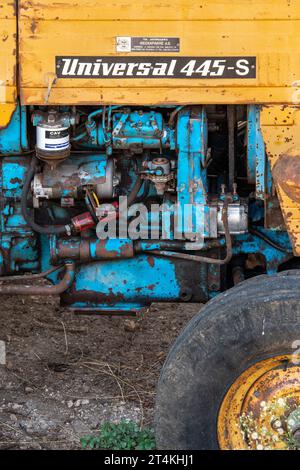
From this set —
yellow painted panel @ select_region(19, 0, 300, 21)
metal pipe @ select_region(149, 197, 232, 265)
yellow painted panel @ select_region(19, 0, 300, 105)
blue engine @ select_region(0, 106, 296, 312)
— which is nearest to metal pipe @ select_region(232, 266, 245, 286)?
blue engine @ select_region(0, 106, 296, 312)

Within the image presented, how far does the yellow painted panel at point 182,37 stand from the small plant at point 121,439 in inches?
62.4

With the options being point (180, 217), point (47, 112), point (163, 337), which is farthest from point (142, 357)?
point (47, 112)

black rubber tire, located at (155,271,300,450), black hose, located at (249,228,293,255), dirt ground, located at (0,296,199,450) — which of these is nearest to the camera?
black rubber tire, located at (155,271,300,450)

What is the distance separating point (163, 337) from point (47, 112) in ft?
7.04

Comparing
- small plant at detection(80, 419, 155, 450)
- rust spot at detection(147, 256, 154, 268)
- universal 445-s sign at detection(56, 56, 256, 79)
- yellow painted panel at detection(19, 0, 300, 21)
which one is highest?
yellow painted panel at detection(19, 0, 300, 21)

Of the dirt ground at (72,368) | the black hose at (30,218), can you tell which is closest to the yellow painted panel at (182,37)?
the black hose at (30,218)

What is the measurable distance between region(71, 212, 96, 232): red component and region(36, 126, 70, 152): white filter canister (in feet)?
1.34

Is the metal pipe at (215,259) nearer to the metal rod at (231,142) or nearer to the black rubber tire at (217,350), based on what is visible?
the metal rod at (231,142)

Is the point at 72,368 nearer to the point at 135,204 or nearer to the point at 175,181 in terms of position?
the point at 135,204

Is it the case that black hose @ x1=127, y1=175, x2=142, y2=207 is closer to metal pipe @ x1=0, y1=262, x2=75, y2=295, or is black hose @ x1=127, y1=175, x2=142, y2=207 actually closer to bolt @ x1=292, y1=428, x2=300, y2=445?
metal pipe @ x1=0, y1=262, x2=75, y2=295

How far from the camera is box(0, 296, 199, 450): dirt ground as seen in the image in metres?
5.02

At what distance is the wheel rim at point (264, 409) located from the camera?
4.06m

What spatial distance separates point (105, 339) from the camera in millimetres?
6070
